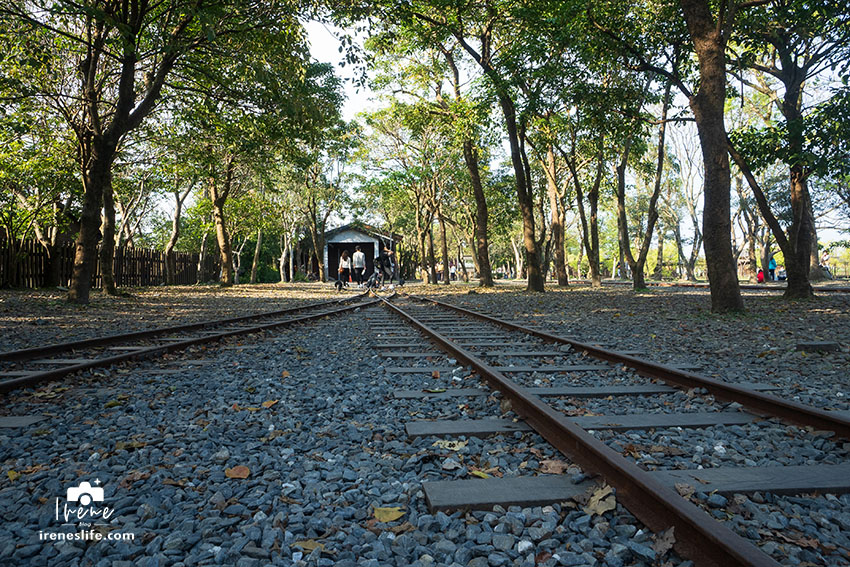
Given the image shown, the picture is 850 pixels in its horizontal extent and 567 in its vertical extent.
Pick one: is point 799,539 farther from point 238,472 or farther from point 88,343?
point 88,343

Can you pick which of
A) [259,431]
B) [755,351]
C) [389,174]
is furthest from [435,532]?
[389,174]

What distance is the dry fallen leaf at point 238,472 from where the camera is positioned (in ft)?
8.07

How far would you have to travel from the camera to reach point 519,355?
560cm

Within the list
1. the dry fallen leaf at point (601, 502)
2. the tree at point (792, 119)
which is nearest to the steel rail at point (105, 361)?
the dry fallen leaf at point (601, 502)

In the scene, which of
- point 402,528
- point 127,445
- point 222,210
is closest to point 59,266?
point 222,210

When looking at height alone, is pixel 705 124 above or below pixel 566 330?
above

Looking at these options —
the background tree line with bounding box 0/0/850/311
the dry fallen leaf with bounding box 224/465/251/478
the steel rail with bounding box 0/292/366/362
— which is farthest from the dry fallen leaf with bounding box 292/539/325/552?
the background tree line with bounding box 0/0/850/311

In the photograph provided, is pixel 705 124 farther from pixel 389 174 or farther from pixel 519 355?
pixel 389 174

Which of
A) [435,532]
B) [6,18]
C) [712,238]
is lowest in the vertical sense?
[435,532]

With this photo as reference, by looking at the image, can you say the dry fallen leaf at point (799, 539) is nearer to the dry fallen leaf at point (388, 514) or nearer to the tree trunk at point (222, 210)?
the dry fallen leaf at point (388, 514)

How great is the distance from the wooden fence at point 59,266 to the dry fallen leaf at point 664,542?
21.2 meters

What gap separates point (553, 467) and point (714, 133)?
8.78 metres

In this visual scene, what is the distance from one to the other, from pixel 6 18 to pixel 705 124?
43.0ft

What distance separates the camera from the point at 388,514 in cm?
207
